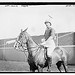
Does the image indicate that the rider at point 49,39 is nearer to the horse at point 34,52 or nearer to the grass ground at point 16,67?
the horse at point 34,52

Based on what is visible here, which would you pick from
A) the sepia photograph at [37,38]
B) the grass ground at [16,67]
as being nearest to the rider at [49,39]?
the sepia photograph at [37,38]

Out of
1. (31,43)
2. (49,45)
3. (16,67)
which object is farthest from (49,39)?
(16,67)

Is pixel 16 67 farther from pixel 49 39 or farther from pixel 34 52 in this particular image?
pixel 49 39

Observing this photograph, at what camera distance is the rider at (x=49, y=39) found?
3.62 metres

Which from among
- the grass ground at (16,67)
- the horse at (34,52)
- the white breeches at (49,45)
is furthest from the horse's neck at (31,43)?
the grass ground at (16,67)

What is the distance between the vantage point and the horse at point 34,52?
3.63 meters

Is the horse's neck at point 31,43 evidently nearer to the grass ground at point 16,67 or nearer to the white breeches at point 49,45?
the white breeches at point 49,45

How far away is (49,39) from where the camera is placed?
3.62 metres

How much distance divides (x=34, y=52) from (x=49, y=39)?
0.26 meters

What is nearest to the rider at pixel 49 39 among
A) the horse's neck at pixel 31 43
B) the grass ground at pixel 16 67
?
the horse's neck at pixel 31 43

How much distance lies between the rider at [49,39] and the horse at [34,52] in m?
0.05

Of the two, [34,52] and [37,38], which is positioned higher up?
[37,38]

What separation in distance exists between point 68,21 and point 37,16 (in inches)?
16.4

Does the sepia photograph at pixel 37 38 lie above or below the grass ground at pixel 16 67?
above
